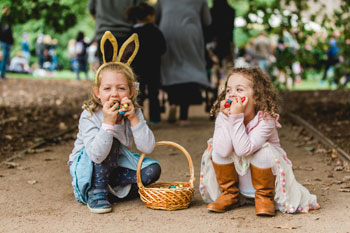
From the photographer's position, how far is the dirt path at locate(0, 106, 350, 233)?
3750 millimetres

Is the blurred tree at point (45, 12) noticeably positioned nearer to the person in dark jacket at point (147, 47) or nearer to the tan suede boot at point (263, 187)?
the person in dark jacket at point (147, 47)

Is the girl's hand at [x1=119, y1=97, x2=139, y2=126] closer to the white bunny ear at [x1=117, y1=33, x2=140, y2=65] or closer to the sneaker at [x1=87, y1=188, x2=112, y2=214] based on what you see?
the white bunny ear at [x1=117, y1=33, x2=140, y2=65]

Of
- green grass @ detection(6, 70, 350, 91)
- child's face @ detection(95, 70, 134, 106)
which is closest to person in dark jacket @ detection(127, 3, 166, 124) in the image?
child's face @ detection(95, 70, 134, 106)

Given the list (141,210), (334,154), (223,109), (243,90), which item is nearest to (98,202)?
(141,210)

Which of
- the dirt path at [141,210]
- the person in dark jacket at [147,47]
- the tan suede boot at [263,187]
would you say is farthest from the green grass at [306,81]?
the tan suede boot at [263,187]

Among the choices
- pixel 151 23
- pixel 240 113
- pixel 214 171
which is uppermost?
pixel 151 23

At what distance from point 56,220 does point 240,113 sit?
1.55 metres

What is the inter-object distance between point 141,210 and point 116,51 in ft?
4.22

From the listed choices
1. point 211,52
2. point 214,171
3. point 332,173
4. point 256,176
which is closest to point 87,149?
point 214,171

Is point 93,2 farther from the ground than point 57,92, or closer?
farther from the ground

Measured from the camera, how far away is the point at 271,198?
13.4 ft

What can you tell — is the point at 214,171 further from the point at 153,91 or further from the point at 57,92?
the point at 57,92

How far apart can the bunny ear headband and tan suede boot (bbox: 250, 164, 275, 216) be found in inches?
53.1

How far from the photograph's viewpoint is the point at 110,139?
4.07 meters
